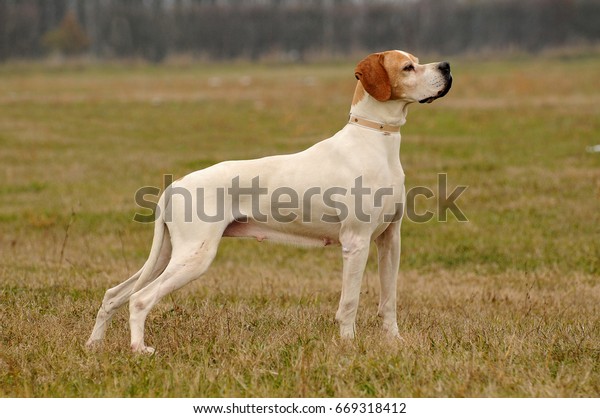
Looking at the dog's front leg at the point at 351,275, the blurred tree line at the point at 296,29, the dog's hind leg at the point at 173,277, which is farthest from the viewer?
the blurred tree line at the point at 296,29

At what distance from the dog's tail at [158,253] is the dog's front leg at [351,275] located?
1163 mm

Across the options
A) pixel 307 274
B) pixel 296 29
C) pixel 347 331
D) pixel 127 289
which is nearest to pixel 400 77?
pixel 347 331

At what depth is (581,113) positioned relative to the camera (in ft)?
72.1

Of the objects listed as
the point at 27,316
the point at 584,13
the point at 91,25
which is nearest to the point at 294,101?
the point at 27,316

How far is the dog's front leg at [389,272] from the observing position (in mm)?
6199

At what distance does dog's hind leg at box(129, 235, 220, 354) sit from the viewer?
18.7 ft

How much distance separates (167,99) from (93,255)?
20.6 metres

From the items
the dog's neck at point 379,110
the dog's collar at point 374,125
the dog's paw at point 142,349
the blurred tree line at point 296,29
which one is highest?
the dog's neck at point 379,110

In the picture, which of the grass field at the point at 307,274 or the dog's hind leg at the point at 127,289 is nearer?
the grass field at the point at 307,274

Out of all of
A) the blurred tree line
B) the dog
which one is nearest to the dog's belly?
the dog

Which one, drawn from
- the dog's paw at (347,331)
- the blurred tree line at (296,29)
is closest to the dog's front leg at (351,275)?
the dog's paw at (347,331)

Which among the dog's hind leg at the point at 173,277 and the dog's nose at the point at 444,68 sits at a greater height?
the dog's nose at the point at 444,68

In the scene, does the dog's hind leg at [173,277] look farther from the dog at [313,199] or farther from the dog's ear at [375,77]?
the dog's ear at [375,77]

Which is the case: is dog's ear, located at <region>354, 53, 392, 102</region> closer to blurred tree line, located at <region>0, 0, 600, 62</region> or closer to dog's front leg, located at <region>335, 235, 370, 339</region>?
dog's front leg, located at <region>335, 235, 370, 339</region>
